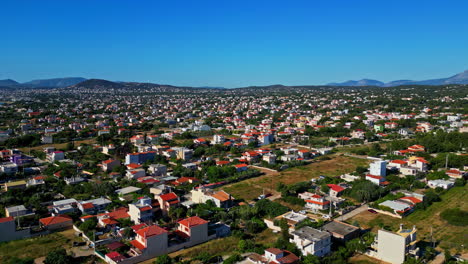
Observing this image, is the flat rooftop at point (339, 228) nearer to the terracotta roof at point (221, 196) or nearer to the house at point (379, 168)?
the terracotta roof at point (221, 196)

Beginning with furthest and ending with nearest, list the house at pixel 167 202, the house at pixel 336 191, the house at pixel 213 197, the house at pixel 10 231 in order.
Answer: the house at pixel 336 191 → the house at pixel 213 197 → the house at pixel 167 202 → the house at pixel 10 231

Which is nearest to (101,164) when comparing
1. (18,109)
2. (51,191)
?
(51,191)

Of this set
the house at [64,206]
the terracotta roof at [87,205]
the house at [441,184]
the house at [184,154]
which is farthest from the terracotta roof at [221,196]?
the house at [441,184]

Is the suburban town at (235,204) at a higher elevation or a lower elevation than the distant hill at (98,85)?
lower

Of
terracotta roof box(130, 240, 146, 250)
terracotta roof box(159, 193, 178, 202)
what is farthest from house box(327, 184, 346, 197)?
terracotta roof box(130, 240, 146, 250)

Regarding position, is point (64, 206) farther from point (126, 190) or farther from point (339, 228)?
point (339, 228)

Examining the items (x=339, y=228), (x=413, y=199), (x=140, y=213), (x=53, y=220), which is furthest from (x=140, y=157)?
(x=413, y=199)

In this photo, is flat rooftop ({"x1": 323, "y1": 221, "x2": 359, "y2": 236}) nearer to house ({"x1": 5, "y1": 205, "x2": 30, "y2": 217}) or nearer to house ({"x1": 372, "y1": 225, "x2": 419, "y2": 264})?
house ({"x1": 372, "y1": 225, "x2": 419, "y2": 264})
